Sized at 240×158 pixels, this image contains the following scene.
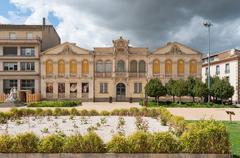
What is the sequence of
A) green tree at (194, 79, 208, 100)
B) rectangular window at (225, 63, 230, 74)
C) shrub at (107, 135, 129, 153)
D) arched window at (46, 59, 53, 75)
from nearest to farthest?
1. shrub at (107, 135, 129, 153)
2. green tree at (194, 79, 208, 100)
3. arched window at (46, 59, 53, 75)
4. rectangular window at (225, 63, 230, 74)

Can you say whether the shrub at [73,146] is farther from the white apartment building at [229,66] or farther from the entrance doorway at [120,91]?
the white apartment building at [229,66]

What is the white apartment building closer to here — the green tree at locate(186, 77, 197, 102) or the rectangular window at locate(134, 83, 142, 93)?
the green tree at locate(186, 77, 197, 102)

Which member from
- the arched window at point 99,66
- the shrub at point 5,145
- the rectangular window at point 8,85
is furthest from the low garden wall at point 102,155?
the rectangular window at point 8,85

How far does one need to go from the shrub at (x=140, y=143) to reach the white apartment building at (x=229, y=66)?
50.8 meters

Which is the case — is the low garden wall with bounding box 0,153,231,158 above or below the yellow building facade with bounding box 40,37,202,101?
below

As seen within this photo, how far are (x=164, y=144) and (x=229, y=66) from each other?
53825 mm

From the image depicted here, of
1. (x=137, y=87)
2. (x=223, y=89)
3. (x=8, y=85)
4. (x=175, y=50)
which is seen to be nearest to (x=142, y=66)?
(x=137, y=87)

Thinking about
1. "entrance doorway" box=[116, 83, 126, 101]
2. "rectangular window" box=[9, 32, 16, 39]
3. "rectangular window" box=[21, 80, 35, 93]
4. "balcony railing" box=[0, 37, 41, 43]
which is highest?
"rectangular window" box=[9, 32, 16, 39]

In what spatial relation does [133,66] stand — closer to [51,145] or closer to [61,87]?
[61,87]

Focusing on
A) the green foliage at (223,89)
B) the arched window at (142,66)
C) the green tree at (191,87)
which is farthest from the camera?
the arched window at (142,66)

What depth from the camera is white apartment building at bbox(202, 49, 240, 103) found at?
2324 inches

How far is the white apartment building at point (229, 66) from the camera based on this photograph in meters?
59.0

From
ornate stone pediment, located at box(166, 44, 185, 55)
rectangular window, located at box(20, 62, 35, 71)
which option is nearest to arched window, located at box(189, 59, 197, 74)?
ornate stone pediment, located at box(166, 44, 185, 55)

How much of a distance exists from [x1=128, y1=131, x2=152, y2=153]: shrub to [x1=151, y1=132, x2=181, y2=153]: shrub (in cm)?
16
